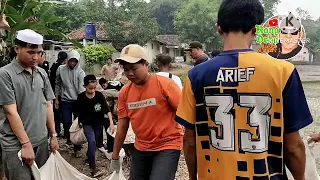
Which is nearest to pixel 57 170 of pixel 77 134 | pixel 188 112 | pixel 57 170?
pixel 57 170

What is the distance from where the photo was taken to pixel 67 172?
389 centimetres

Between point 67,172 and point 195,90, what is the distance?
2433 millimetres

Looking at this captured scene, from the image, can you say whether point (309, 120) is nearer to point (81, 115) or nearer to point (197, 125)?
point (197, 125)

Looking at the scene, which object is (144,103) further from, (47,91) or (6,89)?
(6,89)

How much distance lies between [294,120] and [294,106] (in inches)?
2.5

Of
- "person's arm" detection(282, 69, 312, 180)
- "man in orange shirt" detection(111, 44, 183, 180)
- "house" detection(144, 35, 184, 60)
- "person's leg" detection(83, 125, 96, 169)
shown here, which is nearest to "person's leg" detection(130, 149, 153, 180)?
"man in orange shirt" detection(111, 44, 183, 180)

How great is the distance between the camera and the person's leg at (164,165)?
122 inches

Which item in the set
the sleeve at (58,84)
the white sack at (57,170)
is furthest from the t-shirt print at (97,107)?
the white sack at (57,170)

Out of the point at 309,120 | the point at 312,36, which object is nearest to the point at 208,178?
the point at 309,120

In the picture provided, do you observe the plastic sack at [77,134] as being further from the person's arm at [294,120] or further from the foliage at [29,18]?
the person's arm at [294,120]

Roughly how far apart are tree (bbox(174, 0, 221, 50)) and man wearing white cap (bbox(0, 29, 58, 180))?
38.2 m

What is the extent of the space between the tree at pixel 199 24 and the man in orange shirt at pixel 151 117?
38.0 metres

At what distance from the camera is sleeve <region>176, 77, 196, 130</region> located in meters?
1.87

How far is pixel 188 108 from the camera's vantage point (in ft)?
6.15
